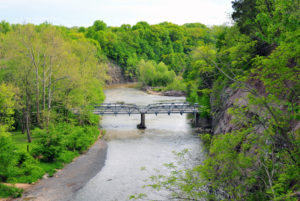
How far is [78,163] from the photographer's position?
25312mm

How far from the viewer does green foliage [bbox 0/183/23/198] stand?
18.2 m

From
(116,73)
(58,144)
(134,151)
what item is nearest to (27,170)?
(58,144)

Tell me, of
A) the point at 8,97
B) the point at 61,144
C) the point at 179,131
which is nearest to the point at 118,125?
the point at 179,131

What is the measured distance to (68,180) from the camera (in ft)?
70.9

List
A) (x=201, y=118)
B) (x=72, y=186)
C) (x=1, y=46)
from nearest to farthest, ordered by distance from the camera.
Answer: (x=72, y=186)
(x=1, y=46)
(x=201, y=118)

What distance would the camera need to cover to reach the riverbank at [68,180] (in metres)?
18.9

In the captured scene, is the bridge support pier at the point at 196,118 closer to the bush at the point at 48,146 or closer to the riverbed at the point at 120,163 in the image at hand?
the riverbed at the point at 120,163

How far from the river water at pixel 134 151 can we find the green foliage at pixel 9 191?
4.06 m

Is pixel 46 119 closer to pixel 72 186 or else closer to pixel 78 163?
pixel 78 163

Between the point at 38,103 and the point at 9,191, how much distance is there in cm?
1240

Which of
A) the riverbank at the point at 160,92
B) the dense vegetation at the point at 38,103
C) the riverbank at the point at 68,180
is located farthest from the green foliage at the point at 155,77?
the riverbank at the point at 68,180

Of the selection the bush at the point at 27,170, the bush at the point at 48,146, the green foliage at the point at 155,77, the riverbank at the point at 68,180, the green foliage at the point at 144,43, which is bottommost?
the riverbank at the point at 68,180

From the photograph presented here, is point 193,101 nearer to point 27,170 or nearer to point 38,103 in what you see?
point 38,103

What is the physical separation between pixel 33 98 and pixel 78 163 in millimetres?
11040
